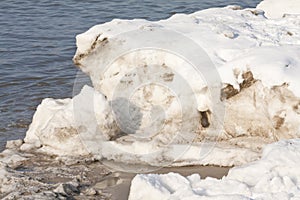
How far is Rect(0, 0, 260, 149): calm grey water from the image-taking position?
27.5ft

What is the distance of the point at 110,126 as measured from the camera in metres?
6.36

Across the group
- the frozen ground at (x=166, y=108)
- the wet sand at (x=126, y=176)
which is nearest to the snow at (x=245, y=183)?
the wet sand at (x=126, y=176)

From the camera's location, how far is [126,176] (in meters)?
5.78

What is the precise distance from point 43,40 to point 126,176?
6.23m

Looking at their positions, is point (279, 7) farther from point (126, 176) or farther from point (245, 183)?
point (245, 183)

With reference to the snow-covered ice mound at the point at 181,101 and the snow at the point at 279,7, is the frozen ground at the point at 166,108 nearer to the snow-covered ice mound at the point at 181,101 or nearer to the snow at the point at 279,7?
the snow-covered ice mound at the point at 181,101

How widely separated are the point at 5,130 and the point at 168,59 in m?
2.41

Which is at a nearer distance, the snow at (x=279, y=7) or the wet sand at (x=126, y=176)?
the wet sand at (x=126, y=176)

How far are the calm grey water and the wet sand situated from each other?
5.92 ft

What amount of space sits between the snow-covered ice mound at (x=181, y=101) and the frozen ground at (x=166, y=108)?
0.04 ft

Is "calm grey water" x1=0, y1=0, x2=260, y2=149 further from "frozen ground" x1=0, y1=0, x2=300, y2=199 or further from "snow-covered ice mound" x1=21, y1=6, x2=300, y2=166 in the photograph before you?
"snow-covered ice mound" x1=21, y1=6, x2=300, y2=166

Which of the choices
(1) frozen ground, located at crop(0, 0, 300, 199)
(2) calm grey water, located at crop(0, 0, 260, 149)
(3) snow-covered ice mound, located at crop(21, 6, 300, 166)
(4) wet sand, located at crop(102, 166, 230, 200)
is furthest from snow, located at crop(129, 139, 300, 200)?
(2) calm grey water, located at crop(0, 0, 260, 149)

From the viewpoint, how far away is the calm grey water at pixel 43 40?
8.39 m

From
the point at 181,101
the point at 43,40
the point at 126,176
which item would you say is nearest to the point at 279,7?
the point at 181,101
